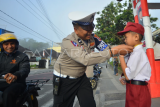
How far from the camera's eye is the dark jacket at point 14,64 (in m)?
2.38

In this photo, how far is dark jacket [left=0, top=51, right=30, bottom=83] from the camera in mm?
2383

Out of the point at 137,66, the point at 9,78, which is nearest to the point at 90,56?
the point at 137,66

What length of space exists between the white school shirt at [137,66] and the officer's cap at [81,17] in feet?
2.15

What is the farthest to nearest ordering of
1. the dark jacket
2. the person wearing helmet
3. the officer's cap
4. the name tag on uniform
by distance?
the dark jacket, the person wearing helmet, the name tag on uniform, the officer's cap

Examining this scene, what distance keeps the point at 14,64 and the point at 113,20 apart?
48.5 feet

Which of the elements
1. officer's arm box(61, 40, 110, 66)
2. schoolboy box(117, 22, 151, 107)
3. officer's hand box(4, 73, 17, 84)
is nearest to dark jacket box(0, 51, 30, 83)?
officer's hand box(4, 73, 17, 84)

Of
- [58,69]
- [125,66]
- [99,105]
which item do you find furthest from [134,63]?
[99,105]

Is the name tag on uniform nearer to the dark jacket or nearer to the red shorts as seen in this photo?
the red shorts

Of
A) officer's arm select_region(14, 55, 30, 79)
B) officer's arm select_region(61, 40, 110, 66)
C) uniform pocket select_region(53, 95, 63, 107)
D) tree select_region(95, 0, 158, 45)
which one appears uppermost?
tree select_region(95, 0, 158, 45)

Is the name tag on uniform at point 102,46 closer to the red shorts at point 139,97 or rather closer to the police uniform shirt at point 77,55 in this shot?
the police uniform shirt at point 77,55

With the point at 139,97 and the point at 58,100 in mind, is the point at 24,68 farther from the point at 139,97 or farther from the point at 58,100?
the point at 139,97

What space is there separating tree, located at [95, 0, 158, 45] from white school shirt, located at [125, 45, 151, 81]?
10.7m

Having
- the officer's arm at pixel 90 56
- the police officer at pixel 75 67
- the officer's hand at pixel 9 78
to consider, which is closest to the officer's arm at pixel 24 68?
the officer's hand at pixel 9 78

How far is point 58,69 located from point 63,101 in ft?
1.47
